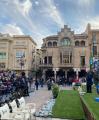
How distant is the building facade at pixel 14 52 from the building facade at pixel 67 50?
12.9ft

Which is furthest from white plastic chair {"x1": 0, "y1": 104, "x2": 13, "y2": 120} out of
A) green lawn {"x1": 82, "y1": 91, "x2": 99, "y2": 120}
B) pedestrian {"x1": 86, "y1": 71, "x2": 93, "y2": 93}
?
pedestrian {"x1": 86, "y1": 71, "x2": 93, "y2": 93}

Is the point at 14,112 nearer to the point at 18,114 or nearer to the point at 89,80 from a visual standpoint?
the point at 18,114

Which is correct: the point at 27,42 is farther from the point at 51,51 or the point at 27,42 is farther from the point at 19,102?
the point at 19,102

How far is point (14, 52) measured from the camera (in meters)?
69.4

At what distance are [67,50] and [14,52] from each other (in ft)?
40.0

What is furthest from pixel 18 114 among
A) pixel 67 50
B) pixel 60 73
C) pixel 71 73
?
pixel 60 73

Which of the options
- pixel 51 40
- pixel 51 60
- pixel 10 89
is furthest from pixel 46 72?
pixel 10 89

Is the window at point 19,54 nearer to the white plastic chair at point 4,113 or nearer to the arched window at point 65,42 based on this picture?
the arched window at point 65,42

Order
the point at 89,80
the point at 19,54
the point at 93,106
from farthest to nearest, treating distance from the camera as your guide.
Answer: the point at 19,54
the point at 89,80
the point at 93,106

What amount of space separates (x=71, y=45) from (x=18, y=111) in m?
56.4

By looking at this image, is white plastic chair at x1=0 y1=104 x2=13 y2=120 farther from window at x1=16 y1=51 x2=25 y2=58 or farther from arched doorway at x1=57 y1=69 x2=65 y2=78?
arched doorway at x1=57 y1=69 x2=65 y2=78

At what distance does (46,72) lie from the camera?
70938 millimetres

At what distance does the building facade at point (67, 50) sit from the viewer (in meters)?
67.7

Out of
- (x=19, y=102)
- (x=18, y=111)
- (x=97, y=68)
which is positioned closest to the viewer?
(x=18, y=111)
